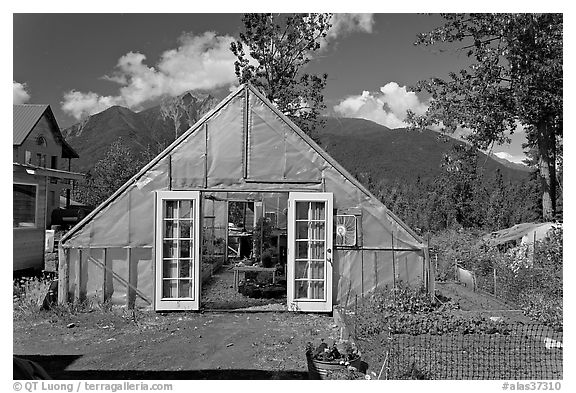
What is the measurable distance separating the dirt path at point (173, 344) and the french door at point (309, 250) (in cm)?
39

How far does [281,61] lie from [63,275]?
57.8 feet

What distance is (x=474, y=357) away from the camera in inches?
265

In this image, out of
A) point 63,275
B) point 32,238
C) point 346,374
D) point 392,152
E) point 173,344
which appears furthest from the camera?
point 392,152

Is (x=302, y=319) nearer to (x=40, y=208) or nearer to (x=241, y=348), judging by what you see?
(x=241, y=348)

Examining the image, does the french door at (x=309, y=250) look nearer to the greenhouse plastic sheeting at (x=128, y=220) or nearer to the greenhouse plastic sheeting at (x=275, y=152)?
the greenhouse plastic sheeting at (x=275, y=152)

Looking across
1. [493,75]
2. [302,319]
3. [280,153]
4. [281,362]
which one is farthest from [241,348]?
[493,75]

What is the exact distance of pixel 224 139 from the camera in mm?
9602

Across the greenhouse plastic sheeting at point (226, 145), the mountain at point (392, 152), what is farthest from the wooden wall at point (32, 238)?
the mountain at point (392, 152)

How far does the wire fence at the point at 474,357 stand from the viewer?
595 cm

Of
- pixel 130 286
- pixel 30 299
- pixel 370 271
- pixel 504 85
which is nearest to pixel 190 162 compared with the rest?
pixel 130 286

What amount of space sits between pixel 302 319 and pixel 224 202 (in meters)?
8.24

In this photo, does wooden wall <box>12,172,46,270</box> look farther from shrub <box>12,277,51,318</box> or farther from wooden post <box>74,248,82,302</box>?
wooden post <box>74,248,82,302</box>

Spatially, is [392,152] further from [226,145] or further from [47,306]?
[47,306]

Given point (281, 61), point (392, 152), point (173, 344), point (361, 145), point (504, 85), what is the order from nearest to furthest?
1. point (173, 344)
2. point (504, 85)
3. point (281, 61)
4. point (392, 152)
5. point (361, 145)
